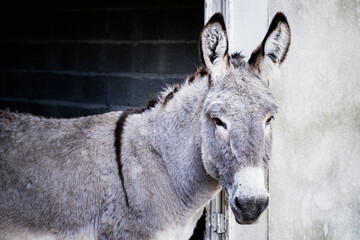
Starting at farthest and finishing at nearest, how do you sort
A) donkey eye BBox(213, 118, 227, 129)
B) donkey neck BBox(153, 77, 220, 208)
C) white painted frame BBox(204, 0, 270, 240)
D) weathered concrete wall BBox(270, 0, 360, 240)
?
weathered concrete wall BBox(270, 0, 360, 240), white painted frame BBox(204, 0, 270, 240), donkey neck BBox(153, 77, 220, 208), donkey eye BBox(213, 118, 227, 129)

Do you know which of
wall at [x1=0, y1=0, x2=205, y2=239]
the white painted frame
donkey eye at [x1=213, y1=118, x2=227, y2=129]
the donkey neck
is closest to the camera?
donkey eye at [x1=213, y1=118, x2=227, y2=129]

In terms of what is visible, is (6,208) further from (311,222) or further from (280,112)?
(311,222)

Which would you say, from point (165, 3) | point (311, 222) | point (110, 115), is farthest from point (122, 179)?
point (165, 3)

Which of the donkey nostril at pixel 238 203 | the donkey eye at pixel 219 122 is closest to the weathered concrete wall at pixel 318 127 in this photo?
the donkey eye at pixel 219 122

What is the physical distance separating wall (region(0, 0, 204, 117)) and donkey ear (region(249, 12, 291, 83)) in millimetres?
2624

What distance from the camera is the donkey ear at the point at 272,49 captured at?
278 cm

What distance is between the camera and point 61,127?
3264mm

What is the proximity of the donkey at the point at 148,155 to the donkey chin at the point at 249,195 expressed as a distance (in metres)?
0.08

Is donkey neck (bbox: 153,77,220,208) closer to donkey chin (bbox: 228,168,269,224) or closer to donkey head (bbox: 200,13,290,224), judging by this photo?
donkey head (bbox: 200,13,290,224)

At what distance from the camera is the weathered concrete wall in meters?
3.64

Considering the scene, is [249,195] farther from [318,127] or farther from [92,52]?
[92,52]

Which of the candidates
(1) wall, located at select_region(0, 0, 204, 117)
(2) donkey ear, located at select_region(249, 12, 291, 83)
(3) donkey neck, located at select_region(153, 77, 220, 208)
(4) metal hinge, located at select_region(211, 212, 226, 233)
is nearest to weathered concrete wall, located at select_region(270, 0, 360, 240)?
(4) metal hinge, located at select_region(211, 212, 226, 233)

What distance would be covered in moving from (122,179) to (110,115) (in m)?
0.50

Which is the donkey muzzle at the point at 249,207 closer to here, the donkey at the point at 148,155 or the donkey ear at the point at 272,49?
the donkey at the point at 148,155
